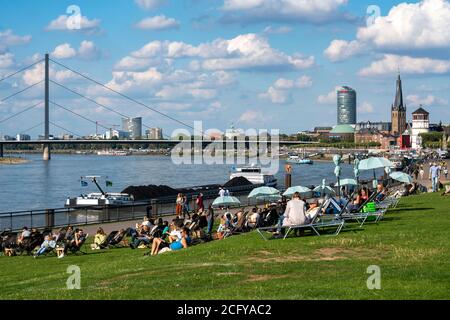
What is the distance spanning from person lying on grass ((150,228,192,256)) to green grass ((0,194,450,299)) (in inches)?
30.5

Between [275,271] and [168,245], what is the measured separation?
464 cm

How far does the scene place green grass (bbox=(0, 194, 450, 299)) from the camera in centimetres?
766

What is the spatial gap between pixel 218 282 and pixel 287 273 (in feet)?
3.14

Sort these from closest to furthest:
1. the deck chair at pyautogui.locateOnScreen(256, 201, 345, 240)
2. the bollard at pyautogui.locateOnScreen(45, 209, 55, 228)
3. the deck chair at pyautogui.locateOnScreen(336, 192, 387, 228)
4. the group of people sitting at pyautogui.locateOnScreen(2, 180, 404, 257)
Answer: the deck chair at pyautogui.locateOnScreen(256, 201, 345, 240) < the group of people sitting at pyautogui.locateOnScreen(2, 180, 404, 257) < the deck chair at pyautogui.locateOnScreen(336, 192, 387, 228) < the bollard at pyautogui.locateOnScreen(45, 209, 55, 228)

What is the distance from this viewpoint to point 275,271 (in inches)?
357

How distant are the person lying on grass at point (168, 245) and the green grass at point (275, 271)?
0.78m

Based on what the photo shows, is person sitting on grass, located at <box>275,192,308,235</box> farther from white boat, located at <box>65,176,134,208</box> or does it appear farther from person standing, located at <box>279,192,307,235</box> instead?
white boat, located at <box>65,176,134,208</box>

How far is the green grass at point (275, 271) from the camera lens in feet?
25.1

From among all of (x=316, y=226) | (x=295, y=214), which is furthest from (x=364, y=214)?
(x=295, y=214)

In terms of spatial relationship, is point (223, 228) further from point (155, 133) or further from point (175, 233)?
point (155, 133)

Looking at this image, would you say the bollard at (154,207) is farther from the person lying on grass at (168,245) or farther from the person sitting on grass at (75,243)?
the person lying on grass at (168,245)

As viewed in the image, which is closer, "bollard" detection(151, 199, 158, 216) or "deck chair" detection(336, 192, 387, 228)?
"deck chair" detection(336, 192, 387, 228)

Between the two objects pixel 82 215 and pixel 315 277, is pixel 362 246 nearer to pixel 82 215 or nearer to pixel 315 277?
pixel 315 277

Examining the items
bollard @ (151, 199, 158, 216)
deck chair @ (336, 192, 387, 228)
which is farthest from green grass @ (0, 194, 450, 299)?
bollard @ (151, 199, 158, 216)
